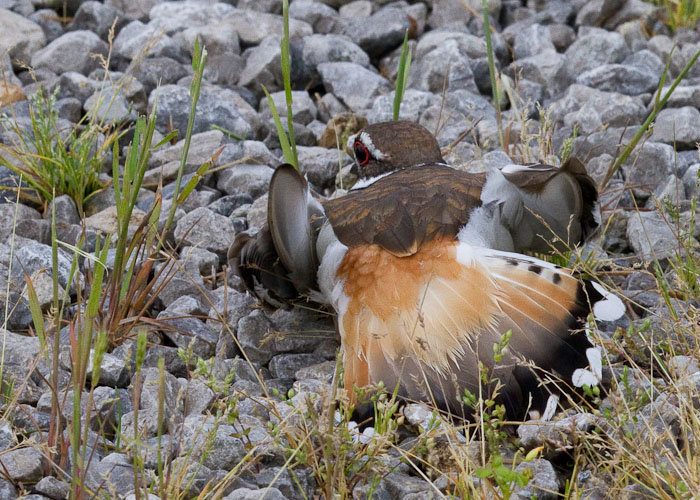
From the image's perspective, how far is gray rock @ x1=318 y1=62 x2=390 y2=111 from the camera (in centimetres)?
513

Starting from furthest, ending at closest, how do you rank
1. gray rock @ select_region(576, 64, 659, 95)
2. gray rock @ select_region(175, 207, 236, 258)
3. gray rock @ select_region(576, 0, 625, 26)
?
gray rock @ select_region(576, 0, 625, 26) → gray rock @ select_region(576, 64, 659, 95) → gray rock @ select_region(175, 207, 236, 258)

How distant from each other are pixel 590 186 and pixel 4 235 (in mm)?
2235

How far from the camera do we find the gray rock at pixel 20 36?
5.30m

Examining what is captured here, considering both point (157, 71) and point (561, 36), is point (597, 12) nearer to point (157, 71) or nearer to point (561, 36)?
point (561, 36)

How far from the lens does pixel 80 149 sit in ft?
12.9

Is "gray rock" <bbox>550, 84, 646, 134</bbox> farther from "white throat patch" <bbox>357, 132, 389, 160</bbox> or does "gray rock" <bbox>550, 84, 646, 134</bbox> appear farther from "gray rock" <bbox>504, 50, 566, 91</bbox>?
"white throat patch" <bbox>357, 132, 389, 160</bbox>

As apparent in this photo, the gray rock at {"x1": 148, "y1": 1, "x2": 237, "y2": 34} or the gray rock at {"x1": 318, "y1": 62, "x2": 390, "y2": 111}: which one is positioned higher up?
the gray rock at {"x1": 148, "y1": 1, "x2": 237, "y2": 34}

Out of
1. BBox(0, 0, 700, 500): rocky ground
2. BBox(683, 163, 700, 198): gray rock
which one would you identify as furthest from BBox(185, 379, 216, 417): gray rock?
BBox(683, 163, 700, 198): gray rock

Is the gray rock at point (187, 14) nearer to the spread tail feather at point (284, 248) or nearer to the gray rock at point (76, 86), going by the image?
the gray rock at point (76, 86)

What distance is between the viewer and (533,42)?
5617 millimetres

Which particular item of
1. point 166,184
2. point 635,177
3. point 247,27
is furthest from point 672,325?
point 247,27

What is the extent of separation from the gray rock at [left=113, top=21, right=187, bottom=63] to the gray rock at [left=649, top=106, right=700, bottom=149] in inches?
102

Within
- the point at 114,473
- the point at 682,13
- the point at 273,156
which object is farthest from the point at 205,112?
the point at 682,13

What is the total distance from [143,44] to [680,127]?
2.86m
